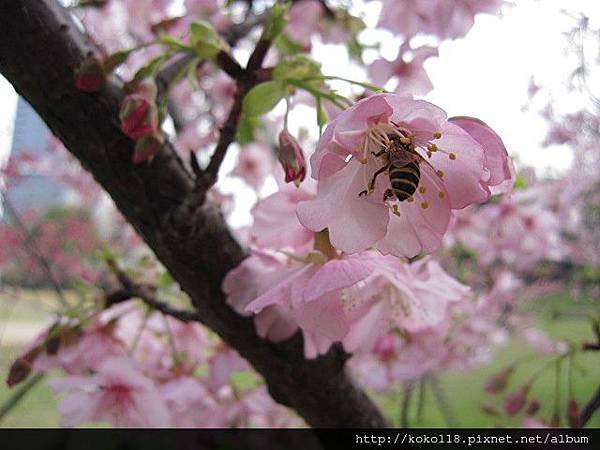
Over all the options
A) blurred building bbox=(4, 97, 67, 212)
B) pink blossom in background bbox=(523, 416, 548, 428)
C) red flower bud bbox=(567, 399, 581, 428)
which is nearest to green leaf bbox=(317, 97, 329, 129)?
red flower bud bbox=(567, 399, 581, 428)

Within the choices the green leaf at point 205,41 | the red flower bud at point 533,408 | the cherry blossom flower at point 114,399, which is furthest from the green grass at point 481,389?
the green leaf at point 205,41

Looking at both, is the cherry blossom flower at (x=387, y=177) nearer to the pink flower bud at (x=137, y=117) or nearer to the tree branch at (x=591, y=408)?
the pink flower bud at (x=137, y=117)

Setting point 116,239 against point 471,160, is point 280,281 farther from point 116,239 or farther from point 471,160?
point 116,239

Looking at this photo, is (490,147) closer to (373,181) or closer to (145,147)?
(373,181)

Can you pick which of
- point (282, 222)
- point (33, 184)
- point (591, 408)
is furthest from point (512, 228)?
point (33, 184)

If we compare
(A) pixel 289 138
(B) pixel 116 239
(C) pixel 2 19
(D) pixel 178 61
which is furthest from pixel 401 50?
(B) pixel 116 239

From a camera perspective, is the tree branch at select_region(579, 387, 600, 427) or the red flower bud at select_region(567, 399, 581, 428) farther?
the red flower bud at select_region(567, 399, 581, 428)

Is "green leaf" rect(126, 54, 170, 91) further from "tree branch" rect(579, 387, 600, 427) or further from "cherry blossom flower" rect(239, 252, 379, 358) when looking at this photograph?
"tree branch" rect(579, 387, 600, 427)
